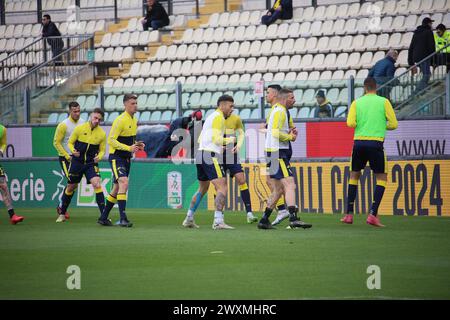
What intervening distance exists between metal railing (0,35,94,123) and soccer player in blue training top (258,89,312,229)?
43.8ft

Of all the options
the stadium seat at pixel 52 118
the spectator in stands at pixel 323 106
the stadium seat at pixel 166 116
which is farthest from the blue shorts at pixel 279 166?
the stadium seat at pixel 52 118

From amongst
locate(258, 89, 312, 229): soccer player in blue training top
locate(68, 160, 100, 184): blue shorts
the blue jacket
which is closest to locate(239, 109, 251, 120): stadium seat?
the blue jacket

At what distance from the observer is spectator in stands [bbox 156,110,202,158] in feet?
76.7

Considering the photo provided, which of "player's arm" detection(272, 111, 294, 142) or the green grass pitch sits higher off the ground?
"player's arm" detection(272, 111, 294, 142)

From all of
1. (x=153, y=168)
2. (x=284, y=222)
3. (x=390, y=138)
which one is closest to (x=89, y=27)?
(x=153, y=168)

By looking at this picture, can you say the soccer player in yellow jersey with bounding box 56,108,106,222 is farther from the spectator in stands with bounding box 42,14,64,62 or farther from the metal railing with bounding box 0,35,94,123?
the spectator in stands with bounding box 42,14,64,62

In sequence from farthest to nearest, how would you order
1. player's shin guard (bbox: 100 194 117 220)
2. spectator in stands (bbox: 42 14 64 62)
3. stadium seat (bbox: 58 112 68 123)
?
1. spectator in stands (bbox: 42 14 64 62)
2. stadium seat (bbox: 58 112 68 123)
3. player's shin guard (bbox: 100 194 117 220)

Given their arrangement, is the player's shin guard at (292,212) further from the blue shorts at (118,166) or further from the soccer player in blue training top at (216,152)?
the blue shorts at (118,166)

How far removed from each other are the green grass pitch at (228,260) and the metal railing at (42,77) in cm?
1098

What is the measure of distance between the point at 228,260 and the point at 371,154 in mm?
4745

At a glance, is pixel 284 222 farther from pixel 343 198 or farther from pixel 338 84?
pixel 338 84

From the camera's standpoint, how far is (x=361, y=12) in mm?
27781

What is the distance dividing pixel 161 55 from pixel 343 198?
13.0m
